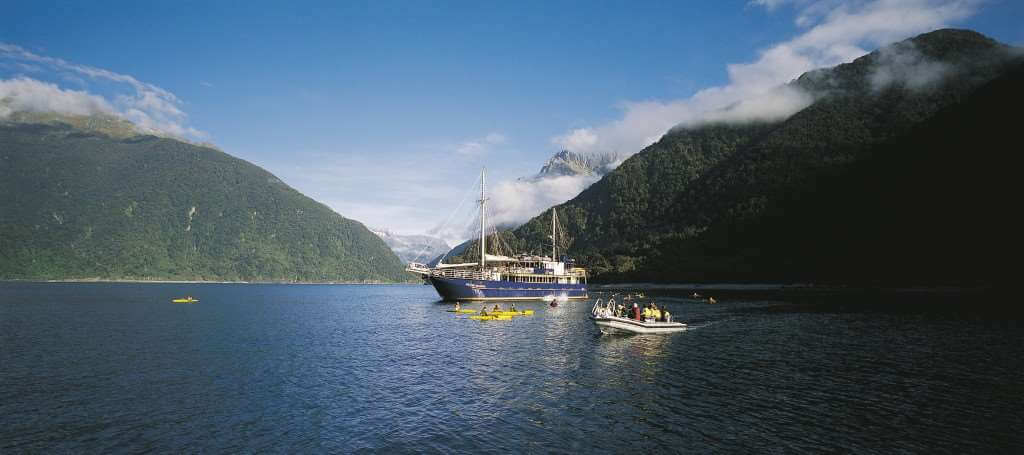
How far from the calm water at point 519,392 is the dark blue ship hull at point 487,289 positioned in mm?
57574

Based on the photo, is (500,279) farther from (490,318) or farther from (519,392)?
(519,392)

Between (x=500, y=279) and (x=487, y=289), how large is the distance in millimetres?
7287

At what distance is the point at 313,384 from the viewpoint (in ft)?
123

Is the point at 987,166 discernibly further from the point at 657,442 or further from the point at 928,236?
the point at 657,442

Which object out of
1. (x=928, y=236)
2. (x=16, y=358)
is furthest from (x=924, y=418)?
(x=928, y=236)

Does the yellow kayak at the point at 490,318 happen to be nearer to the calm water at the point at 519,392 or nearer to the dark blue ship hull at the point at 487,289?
the calm water at the point at 519,392

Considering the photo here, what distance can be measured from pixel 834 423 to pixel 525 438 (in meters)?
16.1

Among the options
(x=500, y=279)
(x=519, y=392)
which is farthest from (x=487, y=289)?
(x=519, y=392)

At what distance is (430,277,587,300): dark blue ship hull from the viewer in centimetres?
Result: 12350

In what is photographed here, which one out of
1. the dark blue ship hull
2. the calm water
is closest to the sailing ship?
the dark blue ship hull

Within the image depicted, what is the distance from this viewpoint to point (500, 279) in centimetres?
13112

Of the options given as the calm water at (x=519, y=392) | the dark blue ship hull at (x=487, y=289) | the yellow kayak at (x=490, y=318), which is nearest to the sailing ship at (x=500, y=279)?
the dark blue ship hull at (x=487, y=289)

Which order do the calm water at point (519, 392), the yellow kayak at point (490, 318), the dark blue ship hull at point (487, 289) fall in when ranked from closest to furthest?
the calm water at point (519, 392), the yellow kayak at point (490, 318), the dark blue ship hull at point (487, 289)

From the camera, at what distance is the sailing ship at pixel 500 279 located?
409 feet
